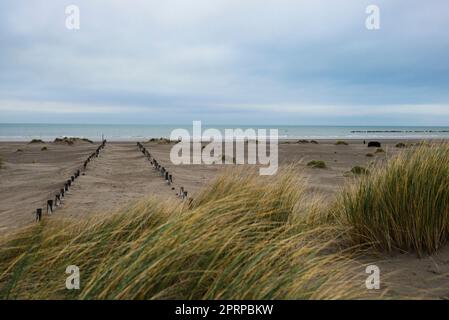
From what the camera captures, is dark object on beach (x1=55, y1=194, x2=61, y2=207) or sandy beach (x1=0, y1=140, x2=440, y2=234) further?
dark object on beach (x1=55, y1=194, x2=61, y2=207)

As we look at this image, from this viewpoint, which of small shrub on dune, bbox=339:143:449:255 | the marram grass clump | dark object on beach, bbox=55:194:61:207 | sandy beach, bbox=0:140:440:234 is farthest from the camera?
dark object on beach, bbox=55:194:61:207

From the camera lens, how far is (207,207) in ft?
12.7

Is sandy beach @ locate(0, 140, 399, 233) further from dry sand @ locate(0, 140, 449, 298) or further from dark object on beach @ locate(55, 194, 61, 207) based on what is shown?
dark object on beach @ locate(55, 194, 61, 207)

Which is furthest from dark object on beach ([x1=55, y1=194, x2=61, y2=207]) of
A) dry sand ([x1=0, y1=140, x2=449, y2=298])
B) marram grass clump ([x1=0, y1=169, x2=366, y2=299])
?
marram grass clump ([x1=0, y1=169, x2=366, y2=299])

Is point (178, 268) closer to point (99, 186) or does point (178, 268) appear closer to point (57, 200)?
point (57, 200)

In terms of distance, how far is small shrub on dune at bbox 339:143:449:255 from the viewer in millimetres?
4473

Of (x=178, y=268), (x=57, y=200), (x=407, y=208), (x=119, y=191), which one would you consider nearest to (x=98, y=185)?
(x=119, y=191)

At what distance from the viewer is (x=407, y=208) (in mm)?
4555

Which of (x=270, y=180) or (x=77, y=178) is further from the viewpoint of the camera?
(x=77, y=178)

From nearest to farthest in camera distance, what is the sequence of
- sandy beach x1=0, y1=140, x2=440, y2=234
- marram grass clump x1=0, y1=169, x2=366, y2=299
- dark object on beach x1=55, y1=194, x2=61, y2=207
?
marram grass clump x1=0, y1=169, x2=366, y2=299 → sandy beach x1=0, y1=140, x2=440, y2=234 → dark object on beach x1=55, y1=194, x2=61, y2=207

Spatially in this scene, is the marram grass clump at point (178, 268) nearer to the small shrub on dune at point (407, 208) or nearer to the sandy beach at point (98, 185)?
the small shrub on dune at point (407, 208)

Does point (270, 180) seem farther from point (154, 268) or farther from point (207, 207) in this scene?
point (154, 268)

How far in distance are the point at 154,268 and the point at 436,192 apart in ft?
10.8
